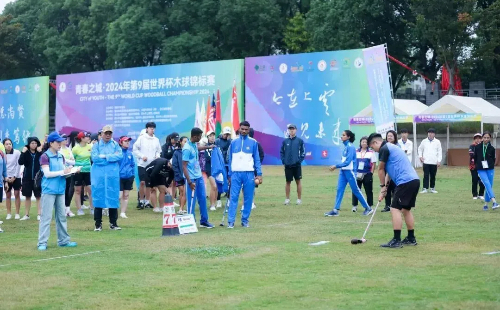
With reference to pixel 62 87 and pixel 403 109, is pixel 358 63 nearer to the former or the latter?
pixel 403 109

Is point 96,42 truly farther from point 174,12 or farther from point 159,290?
point 159,290

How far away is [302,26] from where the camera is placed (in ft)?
178

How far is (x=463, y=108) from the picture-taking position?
115 feet

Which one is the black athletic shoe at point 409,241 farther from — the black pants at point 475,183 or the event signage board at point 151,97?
the event signage board at point 151,97

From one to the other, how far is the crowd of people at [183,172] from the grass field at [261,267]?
0.67 metres

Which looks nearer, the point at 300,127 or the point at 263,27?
the point at 300,127

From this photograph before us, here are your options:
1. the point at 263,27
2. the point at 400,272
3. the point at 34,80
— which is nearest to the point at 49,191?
the point at 400,272

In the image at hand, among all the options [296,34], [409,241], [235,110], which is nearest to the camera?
[409,241]

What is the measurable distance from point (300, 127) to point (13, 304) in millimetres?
30546

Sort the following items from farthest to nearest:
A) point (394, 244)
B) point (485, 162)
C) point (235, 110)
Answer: point (235, 110) → point (485, 162) → point (394, 244)

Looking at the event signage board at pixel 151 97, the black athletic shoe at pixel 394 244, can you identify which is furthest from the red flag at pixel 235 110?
the black athletic shoe at pixel 394 244

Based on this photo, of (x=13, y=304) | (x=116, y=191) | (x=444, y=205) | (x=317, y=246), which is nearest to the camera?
(x=13, y=304)

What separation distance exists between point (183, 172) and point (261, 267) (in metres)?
4.76

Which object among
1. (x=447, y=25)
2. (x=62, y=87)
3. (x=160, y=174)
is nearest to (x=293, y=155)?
(x=160, y=174)
